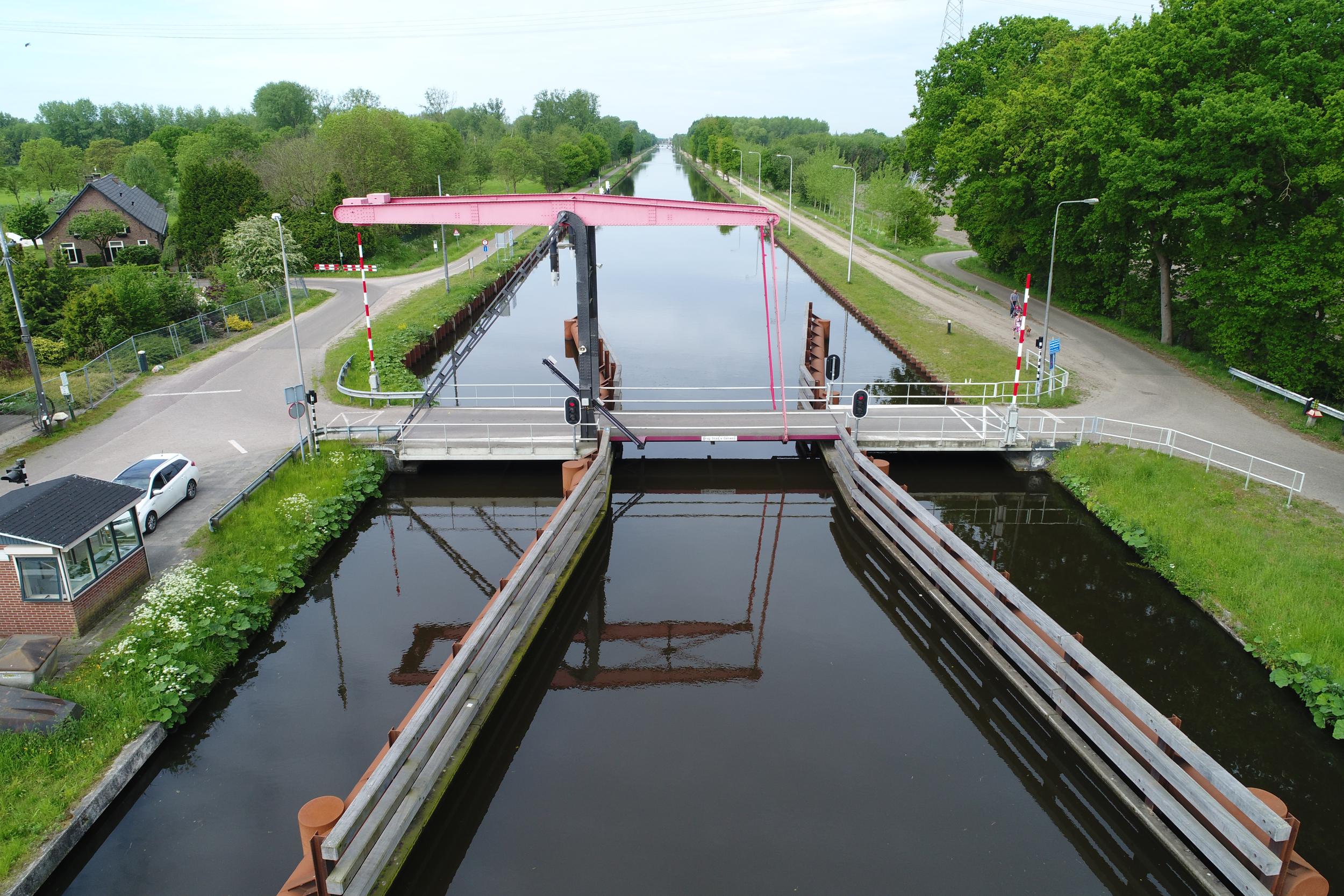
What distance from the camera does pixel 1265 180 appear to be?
26281 millimetres

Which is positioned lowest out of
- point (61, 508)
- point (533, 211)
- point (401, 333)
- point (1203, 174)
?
point (401, 333)

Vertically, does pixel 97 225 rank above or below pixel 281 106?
below

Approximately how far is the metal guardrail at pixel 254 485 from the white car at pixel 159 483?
1055mm

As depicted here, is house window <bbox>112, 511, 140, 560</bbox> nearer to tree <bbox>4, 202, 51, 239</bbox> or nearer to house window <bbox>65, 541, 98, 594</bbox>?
house window <bbox>65, 541, 98, 594</bbox>

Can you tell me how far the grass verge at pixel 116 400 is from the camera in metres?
22.5

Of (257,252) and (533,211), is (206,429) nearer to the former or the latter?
(533,211)

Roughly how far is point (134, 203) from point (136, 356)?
33659 millimetres

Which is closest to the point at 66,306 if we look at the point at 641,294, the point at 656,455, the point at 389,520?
the point at 389,520

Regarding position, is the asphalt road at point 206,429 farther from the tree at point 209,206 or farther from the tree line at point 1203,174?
the tree line at point 1203,174

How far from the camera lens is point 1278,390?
86.8ft

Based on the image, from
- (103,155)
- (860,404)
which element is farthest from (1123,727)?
(103,155)

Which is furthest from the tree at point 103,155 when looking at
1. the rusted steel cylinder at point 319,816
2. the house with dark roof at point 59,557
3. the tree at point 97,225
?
the rusted steel cylinder at point 319,816

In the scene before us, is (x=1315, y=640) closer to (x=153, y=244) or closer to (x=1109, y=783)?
(x=1109, y=783)

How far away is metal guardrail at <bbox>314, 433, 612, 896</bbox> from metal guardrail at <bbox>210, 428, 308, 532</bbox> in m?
7.22
